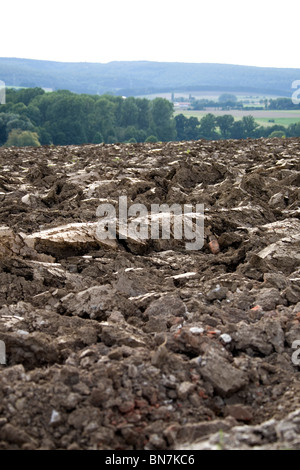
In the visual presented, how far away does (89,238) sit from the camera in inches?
221

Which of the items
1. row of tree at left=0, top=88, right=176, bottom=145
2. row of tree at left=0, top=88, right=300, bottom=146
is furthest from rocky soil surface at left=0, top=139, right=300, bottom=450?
row of tree at left=0, top=88, right=176, bottom=145

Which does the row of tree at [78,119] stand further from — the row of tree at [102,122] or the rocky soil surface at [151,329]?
the rocky soil surface at [151,329]

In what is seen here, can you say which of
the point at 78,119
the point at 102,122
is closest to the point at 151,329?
the point at 78,119

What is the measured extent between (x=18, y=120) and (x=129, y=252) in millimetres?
63640

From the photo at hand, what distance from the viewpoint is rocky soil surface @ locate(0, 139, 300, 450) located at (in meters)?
2.75

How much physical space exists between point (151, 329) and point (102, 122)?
74953 mm

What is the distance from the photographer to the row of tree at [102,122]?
7031 cm

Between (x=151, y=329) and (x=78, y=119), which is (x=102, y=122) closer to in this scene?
(x=78, y=119)

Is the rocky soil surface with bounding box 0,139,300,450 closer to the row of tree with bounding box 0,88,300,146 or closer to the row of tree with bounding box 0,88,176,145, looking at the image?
the row of tree with bounding box 0,88,300,146

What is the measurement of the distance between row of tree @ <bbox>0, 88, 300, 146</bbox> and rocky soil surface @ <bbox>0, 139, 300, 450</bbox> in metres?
59.9

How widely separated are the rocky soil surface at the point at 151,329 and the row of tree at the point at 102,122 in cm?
5985

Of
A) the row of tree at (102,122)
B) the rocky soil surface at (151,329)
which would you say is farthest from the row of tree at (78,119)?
the rocky soil surface at (151,329)
